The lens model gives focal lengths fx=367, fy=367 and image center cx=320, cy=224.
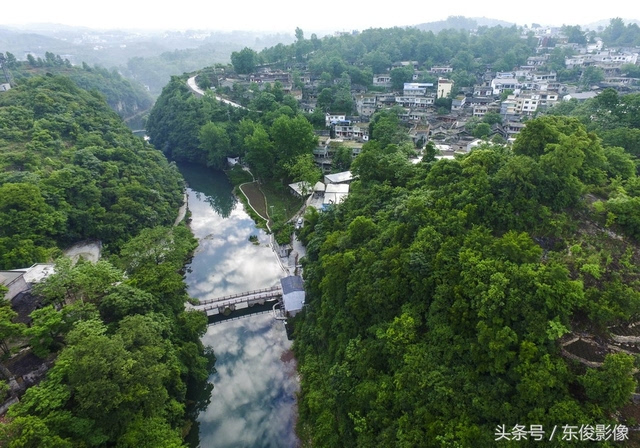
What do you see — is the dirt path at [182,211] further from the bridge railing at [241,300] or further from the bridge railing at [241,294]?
the bridge railing at [241,300]

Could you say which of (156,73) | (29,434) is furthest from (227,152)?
(156,73)

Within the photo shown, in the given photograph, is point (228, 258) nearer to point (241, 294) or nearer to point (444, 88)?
point (241, 294)

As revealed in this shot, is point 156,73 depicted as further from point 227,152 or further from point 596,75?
point 596,75

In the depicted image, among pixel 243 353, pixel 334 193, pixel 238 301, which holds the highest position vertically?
pixel 334 193

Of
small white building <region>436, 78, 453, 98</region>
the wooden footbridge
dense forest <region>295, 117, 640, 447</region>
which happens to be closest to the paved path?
small white building <region>436, 78, 453, 98</region>

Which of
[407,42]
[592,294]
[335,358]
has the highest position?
[407,42]

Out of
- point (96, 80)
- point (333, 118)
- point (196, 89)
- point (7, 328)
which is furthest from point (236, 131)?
point (96, 80)

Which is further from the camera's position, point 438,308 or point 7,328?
point 438,308
